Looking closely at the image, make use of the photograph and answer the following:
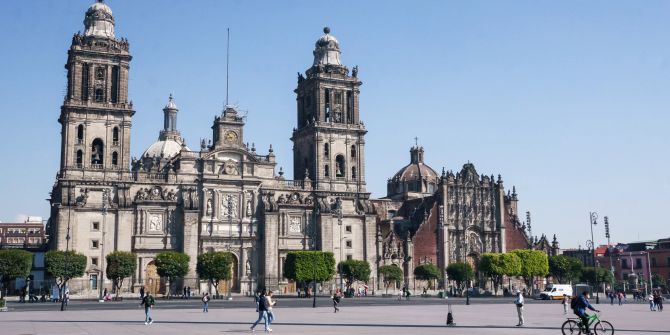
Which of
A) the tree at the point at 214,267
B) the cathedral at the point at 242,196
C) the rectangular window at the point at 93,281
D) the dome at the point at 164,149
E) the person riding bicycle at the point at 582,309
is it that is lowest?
the person riding bicycle at the point at 582,309

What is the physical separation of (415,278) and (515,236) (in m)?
19.6

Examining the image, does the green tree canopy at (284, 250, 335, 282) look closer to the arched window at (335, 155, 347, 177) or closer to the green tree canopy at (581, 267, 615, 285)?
the arched window at (335, 155, 347, 177)

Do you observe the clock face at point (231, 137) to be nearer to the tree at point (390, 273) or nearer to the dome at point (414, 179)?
the tree at point (390, 273)

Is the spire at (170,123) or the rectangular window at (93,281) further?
the spire at (170,123)

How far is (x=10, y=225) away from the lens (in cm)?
15075

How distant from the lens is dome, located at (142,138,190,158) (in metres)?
116

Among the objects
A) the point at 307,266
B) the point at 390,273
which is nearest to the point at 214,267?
the point at 307,266

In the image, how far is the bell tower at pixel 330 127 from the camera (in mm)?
95062

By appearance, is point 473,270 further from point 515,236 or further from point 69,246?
point 69,246

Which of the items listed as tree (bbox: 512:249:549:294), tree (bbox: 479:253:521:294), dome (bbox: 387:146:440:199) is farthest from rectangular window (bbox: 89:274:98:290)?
dome (bbox: 387:146:440:199)

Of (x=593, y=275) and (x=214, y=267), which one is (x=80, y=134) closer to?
(x=214, y=267)

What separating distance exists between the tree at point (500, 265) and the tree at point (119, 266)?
41.7m

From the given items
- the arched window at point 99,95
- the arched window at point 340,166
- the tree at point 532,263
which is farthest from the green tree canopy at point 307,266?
the arched window at point 99,95

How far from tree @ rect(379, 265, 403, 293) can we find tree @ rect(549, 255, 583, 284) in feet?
71.0
